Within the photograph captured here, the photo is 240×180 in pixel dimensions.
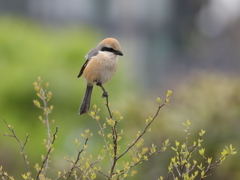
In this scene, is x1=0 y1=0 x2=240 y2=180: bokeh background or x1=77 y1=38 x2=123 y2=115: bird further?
x1=0 y1=0 x2=240 y2=180: bokeh background

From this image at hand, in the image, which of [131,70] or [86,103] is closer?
[86,103]

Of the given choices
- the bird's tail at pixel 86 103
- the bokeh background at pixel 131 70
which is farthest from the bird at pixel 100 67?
the bokeh background at pixel 131 70

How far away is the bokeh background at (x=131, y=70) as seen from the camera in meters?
5.67

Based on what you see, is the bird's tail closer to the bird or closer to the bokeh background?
the bird

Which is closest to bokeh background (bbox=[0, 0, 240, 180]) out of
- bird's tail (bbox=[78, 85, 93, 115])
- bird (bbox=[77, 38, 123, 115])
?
bird's tail (bbox=[78, 85, 93, 115])

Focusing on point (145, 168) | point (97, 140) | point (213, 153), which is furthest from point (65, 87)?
point (213, 153)

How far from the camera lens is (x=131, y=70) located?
1116 cm

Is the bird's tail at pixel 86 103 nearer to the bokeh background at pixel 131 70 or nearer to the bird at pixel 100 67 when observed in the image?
the bird at pixel 100 67

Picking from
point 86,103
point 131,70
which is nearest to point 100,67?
point 86,103

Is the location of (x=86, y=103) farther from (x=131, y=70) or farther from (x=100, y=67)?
(x=131, y=70)

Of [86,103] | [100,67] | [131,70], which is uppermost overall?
[131,70]

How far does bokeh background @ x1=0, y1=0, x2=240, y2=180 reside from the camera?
5672 mm

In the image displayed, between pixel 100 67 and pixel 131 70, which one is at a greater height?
pixel 131 70

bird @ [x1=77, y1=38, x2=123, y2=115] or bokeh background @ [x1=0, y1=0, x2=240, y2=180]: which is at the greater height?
bokeh background @ [x1=0, y1=0, x2=240, y2=180]
